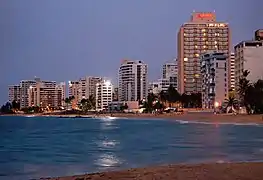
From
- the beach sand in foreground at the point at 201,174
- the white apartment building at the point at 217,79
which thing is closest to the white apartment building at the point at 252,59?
the white apartment building at the point at 217,79

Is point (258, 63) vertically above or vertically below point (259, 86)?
above

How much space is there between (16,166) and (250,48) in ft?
406

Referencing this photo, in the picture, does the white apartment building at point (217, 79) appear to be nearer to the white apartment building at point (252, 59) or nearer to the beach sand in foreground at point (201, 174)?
the white apartment building at point (252, 59)

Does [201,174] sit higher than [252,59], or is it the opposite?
[252,59]

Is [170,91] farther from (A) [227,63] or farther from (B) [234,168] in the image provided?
(B) [234,168]

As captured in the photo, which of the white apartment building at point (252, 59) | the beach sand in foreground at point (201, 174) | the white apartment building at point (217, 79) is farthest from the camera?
the white apartment building at point (217, 79)

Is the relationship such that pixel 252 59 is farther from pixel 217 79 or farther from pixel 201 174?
pixel 201 174

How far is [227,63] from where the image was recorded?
17200 cm

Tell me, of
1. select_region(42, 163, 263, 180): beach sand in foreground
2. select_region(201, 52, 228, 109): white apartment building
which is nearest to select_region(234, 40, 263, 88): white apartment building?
select_region(201, 52, 228, 109): white apartment building

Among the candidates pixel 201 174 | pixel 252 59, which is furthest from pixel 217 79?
pixel 201 174

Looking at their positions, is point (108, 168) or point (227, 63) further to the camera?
point (227, 63)

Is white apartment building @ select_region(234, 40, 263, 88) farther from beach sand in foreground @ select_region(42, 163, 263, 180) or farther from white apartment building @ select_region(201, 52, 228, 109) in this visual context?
beach sand in foreground @ select_region(42, 163, 263, 180)

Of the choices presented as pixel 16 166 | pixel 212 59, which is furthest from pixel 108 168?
pixel 212 59

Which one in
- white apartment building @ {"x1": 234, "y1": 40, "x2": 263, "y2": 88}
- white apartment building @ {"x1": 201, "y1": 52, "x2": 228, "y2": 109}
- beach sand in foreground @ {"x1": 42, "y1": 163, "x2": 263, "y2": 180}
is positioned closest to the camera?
beach sand in foreground @ {"x1": 42, "y1": 163, "x2": 263, "y2": 180}
